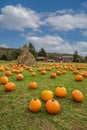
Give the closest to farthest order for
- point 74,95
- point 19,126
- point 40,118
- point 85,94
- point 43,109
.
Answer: point 19,126
point 40,118
point 43,109
point 74,95
point 85,94

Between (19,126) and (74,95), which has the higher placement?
(74,95)

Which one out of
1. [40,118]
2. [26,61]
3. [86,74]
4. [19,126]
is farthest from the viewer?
[26,61]

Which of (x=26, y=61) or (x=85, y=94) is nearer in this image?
→ (x=85, y=94)

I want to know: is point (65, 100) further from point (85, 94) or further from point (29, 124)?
point (29, 124)

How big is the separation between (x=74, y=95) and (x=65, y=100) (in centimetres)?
28

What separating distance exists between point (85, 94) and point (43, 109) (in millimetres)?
1788

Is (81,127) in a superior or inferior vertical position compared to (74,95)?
inferior

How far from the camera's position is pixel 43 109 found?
487 cm

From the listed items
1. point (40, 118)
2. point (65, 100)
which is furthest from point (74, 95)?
point (40, 118)

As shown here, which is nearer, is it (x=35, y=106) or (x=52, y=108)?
(x=52, y=108)

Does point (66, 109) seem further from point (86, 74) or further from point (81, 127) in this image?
point (86, 74)

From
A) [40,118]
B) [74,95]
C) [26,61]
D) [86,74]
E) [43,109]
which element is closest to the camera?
[40,118]

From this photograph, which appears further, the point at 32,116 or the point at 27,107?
the point at 27,107

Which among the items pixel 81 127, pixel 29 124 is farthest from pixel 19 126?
pixel 81 127
